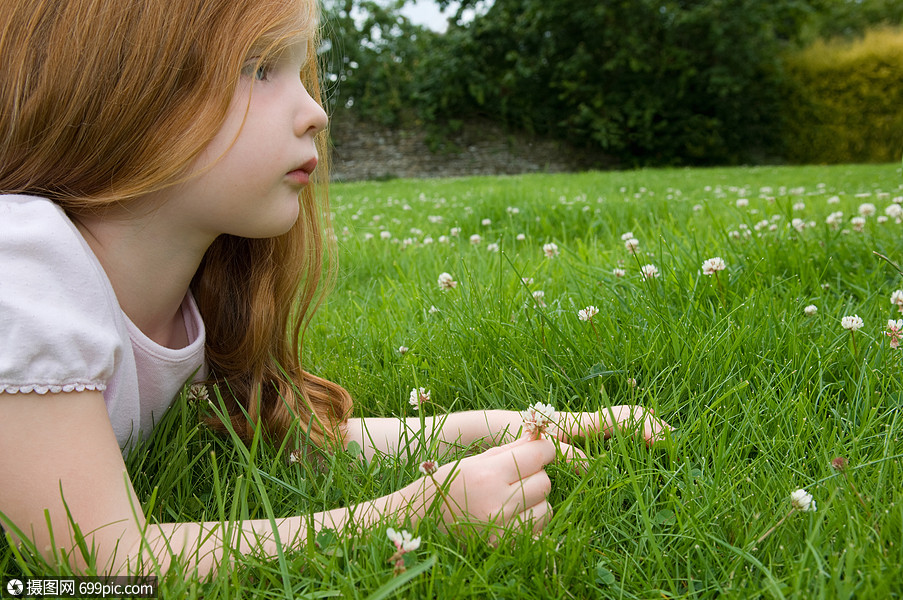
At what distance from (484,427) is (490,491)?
436 millimetres

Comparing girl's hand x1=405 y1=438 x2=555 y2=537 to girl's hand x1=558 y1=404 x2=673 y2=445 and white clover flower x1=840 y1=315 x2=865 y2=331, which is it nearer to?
girl's hand x1=558 y1=404 x2=673 y2=445

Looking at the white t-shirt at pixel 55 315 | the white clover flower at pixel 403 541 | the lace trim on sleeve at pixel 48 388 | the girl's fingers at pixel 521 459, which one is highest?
the white t-shirt at pixel 55 315

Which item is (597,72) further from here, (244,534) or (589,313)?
(244,534)

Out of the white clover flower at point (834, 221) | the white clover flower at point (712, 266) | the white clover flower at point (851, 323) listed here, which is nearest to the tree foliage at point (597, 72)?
the white clover flower at point (834, 221)

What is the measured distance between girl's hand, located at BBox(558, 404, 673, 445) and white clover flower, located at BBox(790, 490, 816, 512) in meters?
0.34

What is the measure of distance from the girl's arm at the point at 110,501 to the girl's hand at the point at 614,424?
0.30 meters

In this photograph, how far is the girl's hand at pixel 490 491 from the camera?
126cm

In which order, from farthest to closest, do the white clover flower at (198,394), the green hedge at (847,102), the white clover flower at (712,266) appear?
the green hedge at (847,102), the white clover flower at (712,266), the white clover flower at (198,394)

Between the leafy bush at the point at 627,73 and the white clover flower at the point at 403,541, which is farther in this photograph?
the leafy bush at the point at 627,73

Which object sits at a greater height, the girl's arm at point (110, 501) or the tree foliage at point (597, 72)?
the tree foliage at point (597, 72)

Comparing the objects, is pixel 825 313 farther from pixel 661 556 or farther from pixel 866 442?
pixel 661 556

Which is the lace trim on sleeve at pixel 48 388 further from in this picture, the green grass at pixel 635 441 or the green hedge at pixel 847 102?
the green hedge at pixel 847 102

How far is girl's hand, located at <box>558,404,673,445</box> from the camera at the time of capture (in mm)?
1562

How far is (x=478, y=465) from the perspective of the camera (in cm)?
131
